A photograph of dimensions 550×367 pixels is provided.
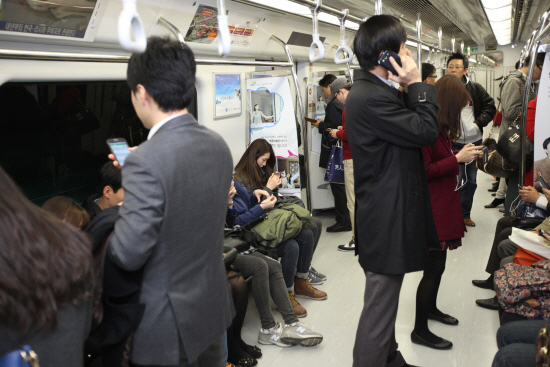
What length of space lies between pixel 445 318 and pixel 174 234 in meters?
2.79

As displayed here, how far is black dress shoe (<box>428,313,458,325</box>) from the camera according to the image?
381 cm

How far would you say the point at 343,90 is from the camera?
5.93 meters

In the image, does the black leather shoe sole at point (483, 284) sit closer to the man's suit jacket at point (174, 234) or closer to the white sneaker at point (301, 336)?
the white sneaker at point (301, 336)

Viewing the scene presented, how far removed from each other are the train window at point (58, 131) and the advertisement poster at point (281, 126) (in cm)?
143

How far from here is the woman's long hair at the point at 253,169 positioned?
4.32 meters

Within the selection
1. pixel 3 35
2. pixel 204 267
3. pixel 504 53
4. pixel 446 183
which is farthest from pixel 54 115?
pixel 504 53

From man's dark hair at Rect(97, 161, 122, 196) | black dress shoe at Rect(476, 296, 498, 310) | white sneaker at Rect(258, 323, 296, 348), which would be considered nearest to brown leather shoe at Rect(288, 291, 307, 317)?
white sneaker at Rect(258, 323, 296, 348)

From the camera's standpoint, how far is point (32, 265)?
1.33 meters

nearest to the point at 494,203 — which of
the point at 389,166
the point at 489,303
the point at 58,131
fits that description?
the point at 489,303

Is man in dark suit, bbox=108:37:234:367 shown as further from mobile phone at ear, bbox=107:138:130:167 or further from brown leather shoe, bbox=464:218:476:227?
brown leather shoe, bbox=464:218:476:227

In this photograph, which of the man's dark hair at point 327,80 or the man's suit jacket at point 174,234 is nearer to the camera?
the man's suit jacket at point 174,234

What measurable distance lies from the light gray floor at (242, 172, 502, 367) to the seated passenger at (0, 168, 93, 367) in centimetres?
218

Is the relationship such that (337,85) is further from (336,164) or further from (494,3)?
(494,3)

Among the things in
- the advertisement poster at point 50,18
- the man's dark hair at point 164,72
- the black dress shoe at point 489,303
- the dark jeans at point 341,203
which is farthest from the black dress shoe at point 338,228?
the man's dark hair at point 164,72
